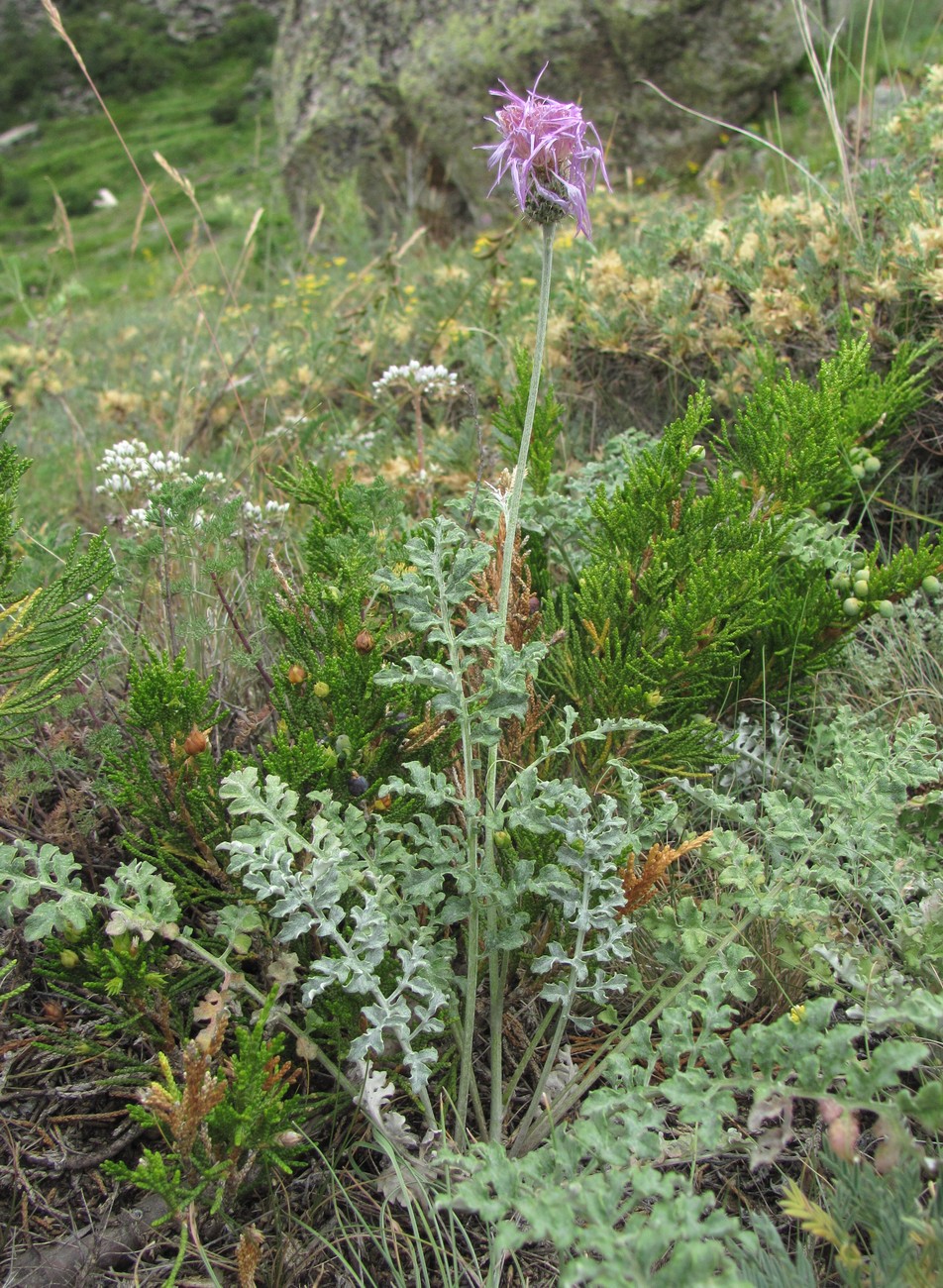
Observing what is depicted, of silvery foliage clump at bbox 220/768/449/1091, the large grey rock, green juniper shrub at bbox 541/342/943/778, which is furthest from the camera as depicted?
the large grey rock

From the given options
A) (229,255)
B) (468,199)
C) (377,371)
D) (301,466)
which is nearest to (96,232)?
(229,255)

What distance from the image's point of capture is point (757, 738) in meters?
2.07

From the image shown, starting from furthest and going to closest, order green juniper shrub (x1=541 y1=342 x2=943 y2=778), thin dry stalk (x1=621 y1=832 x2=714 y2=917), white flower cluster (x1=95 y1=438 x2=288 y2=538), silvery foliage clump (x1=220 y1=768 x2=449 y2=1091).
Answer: white flower cluster (x1=95 y1=438 x2=288 y2=538), green juniper shrub (x1=541 y1=342 x2=943 y2=778), thin dry stalk (x1=621 y1=832 x2=714 y2=917), silvery foliage clump (x1=220 y1=768 x2=449 y2=1091)

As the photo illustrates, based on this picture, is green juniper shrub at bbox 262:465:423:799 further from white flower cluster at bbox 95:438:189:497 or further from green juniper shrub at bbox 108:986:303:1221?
white flower cluster at bbox 95:438:189:497

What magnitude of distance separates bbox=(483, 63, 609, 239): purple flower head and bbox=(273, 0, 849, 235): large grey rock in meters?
5.40

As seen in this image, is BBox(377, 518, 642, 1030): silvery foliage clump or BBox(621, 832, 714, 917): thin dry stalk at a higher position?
BBox(377, 518, 642, 1030): silvery foliage clump

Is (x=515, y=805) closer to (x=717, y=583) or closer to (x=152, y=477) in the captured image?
(x=717, y=583)

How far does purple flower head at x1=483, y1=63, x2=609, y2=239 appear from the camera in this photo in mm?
1389

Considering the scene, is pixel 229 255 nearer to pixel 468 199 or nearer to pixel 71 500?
pixel 468 199

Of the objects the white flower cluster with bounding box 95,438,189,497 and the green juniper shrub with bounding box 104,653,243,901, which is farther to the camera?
the white flower cluster with bounding box 95,438,189,497

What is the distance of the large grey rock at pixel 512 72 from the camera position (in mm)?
6660

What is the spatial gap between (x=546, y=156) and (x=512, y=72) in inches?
248

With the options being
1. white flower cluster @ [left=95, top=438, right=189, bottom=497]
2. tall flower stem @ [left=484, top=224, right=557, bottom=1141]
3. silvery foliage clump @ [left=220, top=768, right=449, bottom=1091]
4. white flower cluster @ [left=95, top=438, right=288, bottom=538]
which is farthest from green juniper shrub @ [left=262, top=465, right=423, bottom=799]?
white flower cluster @ [left=95, top=438, right=189, bottom=497]

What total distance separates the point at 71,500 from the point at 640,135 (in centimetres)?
545
